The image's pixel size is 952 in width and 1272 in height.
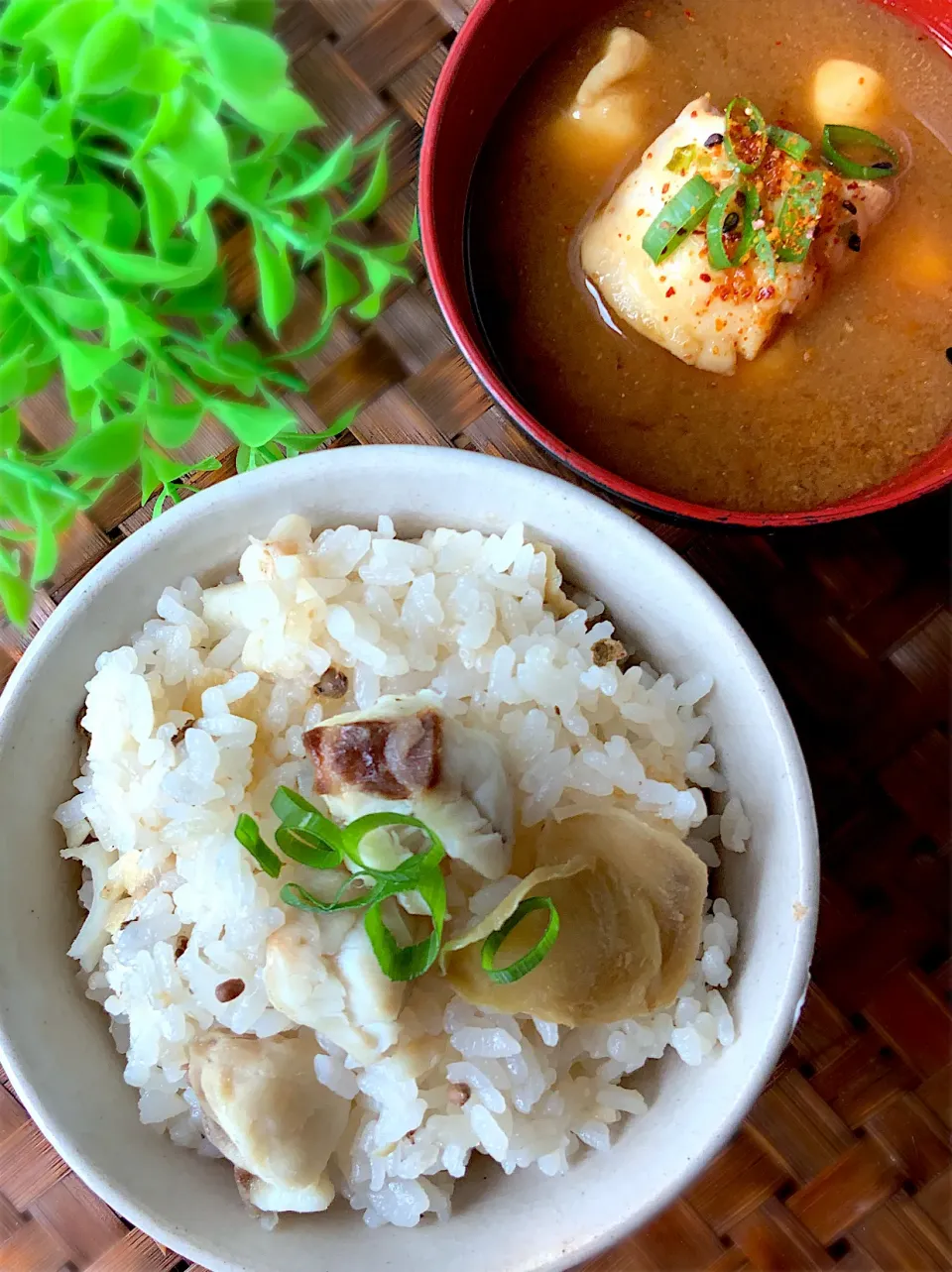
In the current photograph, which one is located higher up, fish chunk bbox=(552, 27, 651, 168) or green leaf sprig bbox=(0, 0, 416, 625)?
green leaf sprig bbox=(0, 0, 416, 625)

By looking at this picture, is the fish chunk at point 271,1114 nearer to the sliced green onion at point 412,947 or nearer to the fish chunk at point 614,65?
the sliced green onion at point 412,947

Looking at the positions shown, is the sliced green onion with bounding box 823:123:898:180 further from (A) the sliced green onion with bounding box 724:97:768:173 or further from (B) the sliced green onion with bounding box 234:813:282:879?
(B) the sliced green onion with bounding box 234:813:282:879

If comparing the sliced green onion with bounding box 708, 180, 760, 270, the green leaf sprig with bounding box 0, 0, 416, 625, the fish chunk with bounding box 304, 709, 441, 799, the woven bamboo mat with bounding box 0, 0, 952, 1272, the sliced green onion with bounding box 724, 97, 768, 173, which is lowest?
the woven bamboo mat with bounding box 0, 0, 952, 1272

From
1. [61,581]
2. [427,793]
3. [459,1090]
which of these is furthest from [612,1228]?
[61,581]

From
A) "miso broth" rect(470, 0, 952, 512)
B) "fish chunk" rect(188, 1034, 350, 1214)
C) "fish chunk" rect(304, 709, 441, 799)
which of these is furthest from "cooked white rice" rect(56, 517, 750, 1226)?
"miso broth" rect(470, 0, 952, 512)

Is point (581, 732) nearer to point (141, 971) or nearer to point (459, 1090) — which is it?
point (459, 1090)

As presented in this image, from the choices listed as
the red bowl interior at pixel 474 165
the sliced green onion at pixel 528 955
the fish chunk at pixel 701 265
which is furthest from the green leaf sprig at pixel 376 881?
the fish chunk at pixel 701 265

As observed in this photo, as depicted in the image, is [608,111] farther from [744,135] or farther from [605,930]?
[605,930]
